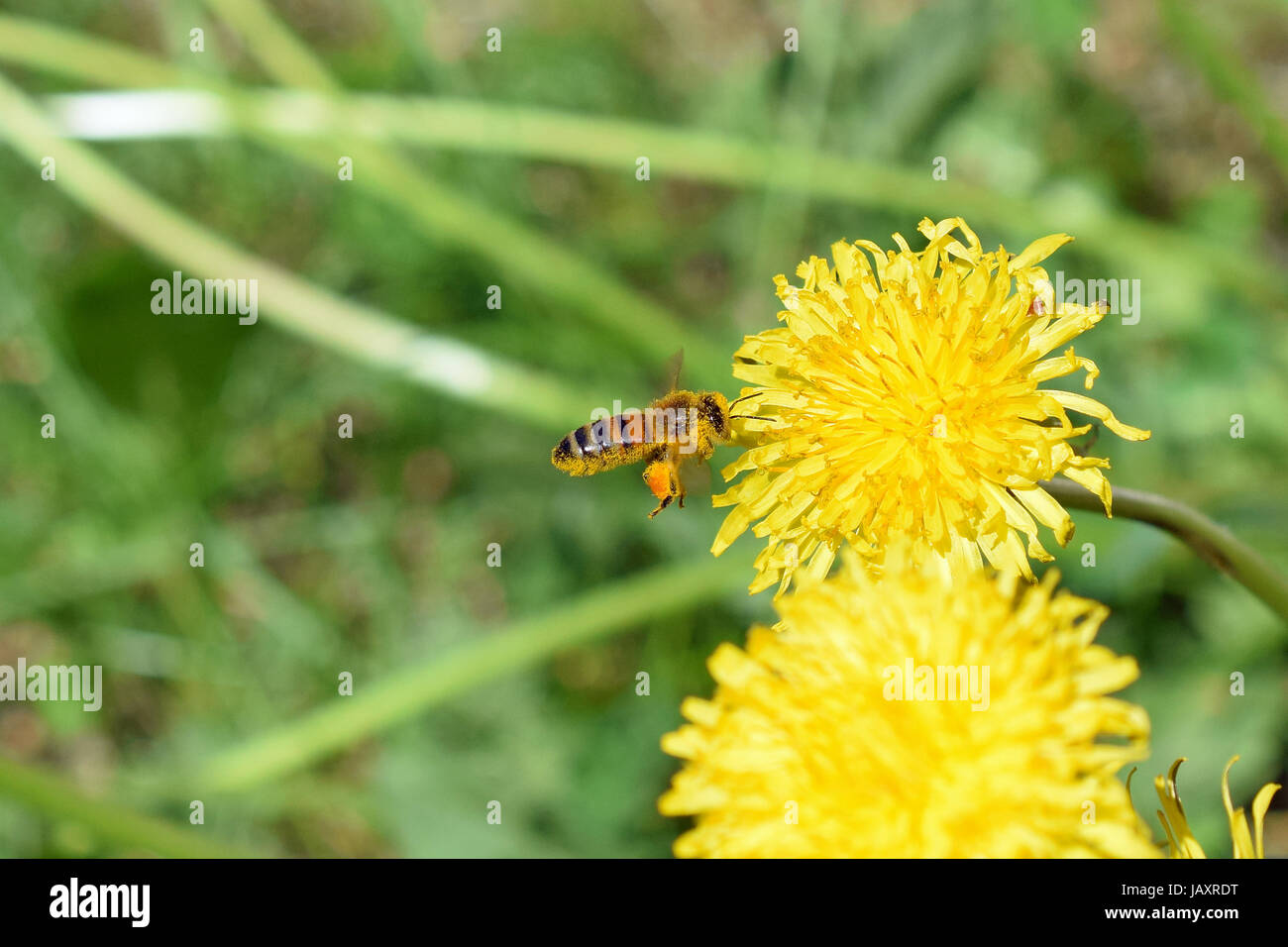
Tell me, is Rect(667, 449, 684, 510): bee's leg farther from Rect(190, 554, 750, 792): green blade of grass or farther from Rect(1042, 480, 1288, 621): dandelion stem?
Rect(190, 554, 750, 792): green blade of grass

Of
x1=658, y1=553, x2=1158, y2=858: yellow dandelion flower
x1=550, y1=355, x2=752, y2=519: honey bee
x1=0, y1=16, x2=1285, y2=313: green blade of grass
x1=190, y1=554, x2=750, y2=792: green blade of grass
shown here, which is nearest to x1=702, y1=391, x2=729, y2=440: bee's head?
x1=550, y1=355, x2=752, y2=519: honey bee

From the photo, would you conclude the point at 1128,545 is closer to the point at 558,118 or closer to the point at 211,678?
the point at 558,118

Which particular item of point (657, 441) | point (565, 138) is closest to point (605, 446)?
point (657, 441)

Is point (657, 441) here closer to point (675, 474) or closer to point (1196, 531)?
point (675, 474)

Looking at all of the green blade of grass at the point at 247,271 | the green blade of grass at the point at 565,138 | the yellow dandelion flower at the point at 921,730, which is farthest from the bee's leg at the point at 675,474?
the green blade of grass at the point at 565,138

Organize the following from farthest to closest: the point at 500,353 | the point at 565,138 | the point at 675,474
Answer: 1. the point at 500,353
2. the point at 565,138
3. the point at 675,474

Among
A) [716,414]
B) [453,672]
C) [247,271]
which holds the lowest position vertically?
[453,672]
